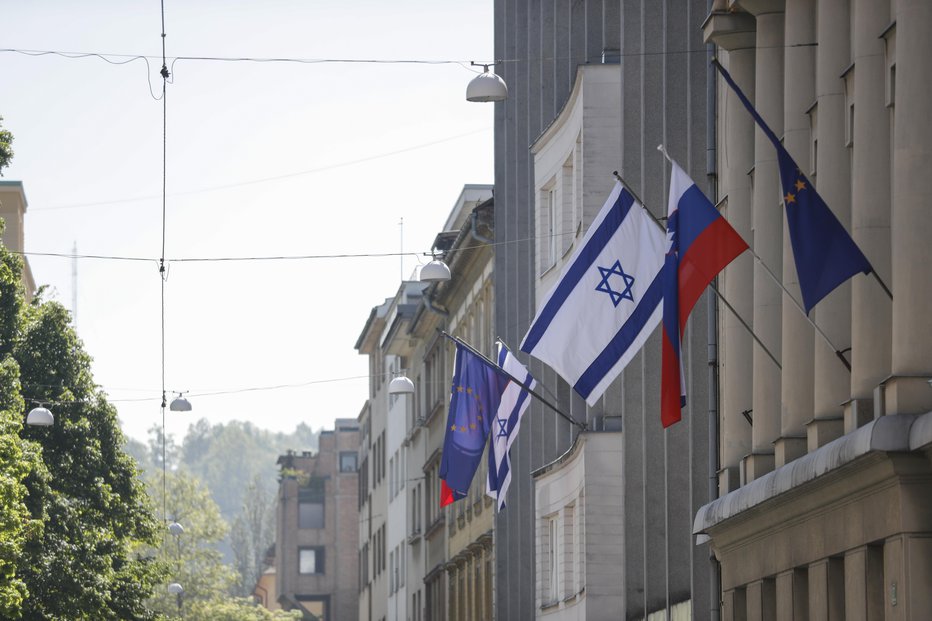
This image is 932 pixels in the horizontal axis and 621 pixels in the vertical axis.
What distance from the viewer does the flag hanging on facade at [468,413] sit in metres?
34.8

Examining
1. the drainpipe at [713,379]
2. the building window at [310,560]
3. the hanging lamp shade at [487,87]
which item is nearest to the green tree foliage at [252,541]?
the building window at [310,560]

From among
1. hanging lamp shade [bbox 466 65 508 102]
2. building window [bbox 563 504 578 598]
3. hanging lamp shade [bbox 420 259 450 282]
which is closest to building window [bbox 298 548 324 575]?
hanging lamp shade [bbox 420 259 450 282]

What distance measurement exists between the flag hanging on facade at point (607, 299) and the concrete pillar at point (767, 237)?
4.16ft

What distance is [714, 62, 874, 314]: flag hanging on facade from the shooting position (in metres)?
17.9

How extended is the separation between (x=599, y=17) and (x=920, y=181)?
1976cm

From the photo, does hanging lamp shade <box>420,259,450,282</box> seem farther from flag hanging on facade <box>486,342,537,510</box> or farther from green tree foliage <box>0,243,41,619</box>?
green tree foliage <box>0,243,41,619</box>

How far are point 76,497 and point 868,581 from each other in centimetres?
3017

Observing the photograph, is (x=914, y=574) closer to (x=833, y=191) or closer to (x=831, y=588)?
(x=831, y=588)

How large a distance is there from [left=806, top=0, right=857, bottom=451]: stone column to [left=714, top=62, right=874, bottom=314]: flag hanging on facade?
78.3 inches

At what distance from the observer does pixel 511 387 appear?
34312 mm

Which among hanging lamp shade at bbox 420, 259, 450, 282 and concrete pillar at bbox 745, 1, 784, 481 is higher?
hanging lamp shade at bbox 420, 259, 450, 282

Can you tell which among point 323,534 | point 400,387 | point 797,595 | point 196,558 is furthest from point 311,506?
point 797,595

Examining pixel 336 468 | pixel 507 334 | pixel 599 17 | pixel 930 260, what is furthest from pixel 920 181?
pixel 336 468

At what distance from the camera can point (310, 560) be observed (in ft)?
409
